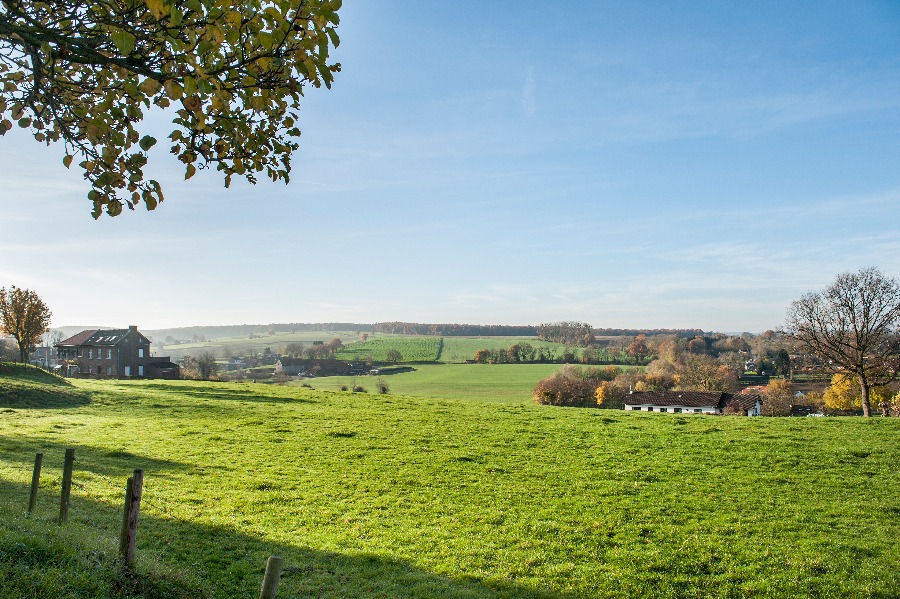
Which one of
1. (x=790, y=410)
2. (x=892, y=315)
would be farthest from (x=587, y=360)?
(x=892, y=315)

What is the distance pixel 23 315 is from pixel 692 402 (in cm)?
7128

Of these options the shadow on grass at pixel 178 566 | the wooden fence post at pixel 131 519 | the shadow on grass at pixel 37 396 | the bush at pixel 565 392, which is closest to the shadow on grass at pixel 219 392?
the shadow on grass at pixel 37 396

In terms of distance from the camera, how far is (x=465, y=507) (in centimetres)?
1415

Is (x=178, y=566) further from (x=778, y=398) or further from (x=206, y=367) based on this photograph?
(x=778, y=398)

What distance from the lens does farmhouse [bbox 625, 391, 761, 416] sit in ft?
183

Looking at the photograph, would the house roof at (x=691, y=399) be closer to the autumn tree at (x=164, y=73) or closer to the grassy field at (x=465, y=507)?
the grassy field at (x=465, y=507)

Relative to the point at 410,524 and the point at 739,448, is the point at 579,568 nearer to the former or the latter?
the point at 410,524

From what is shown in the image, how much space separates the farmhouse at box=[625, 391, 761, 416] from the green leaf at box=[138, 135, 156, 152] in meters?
55.0

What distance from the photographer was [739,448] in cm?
2047

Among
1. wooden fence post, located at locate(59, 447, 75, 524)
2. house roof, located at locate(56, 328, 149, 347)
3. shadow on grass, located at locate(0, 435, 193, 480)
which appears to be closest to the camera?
wooden fence post, located at locate(59, 447, 75, 524)

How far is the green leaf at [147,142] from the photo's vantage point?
4.28 m

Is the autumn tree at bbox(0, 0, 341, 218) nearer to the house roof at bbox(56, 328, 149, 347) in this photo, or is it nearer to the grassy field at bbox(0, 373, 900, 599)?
the grassy field at bbox(0, 373, 900, 599)

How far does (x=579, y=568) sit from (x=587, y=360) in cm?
9590

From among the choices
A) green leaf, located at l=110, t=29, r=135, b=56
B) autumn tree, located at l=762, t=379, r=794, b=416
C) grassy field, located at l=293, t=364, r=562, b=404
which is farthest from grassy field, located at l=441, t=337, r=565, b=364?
green leaf, located at l=110, t=29, r=135, b=56
